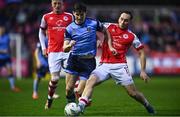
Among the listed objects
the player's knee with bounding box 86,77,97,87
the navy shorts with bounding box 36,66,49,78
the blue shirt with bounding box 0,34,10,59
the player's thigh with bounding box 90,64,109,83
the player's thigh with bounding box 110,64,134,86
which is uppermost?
the player's knee with bounding box 86,77,97,87

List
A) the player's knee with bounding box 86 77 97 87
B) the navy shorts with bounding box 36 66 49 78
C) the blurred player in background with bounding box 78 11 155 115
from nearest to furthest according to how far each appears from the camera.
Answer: the player's knee with bounding box 86 77 97 87, the blurred player in background with bounding box 78 11 155 115, the navy shorts with bounding box 36 66 49 78

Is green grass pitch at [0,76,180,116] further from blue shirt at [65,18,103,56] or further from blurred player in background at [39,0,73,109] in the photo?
blue shirt at [65,18,103,56]

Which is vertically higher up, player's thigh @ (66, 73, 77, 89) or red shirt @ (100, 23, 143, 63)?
red shirt @ (100, 23, 143, 63)

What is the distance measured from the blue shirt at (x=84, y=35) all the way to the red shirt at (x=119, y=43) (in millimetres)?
305

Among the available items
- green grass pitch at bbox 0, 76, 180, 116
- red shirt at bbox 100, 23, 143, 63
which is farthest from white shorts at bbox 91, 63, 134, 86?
green grass pitch at bbox 0, 76, 180, 116

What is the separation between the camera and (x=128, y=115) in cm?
1474

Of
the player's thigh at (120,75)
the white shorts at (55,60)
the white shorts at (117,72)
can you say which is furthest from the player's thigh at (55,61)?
the player's thigh at (120,75)

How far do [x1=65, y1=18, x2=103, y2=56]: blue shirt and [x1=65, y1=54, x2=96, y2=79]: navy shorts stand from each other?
0.13 metres

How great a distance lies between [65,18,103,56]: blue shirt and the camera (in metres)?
14.7

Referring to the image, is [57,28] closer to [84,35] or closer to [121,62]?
[84,35]

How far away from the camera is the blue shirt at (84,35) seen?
14711 mm

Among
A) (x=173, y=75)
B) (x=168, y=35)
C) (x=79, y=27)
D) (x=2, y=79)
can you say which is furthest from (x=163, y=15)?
(x=79, y=27)

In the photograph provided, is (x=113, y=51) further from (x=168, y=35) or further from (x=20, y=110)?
(x=168, y=35)

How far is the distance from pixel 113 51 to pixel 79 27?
0.96 metres
